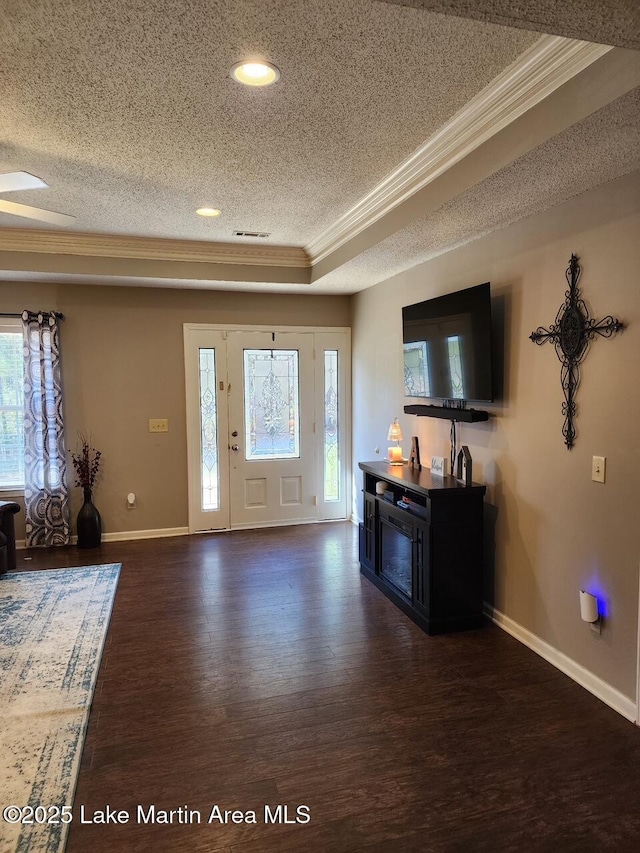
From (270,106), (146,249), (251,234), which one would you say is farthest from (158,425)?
(270,106)

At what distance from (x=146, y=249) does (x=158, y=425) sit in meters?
1.68

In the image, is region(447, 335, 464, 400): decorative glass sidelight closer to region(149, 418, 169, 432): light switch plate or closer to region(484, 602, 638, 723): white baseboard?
region(484, 602, 638, 723): white baseboard

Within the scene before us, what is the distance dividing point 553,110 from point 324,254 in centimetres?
283

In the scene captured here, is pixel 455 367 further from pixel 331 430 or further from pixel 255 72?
pixel 331 430

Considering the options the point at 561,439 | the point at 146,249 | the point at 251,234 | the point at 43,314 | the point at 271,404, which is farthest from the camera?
the point at 271,404

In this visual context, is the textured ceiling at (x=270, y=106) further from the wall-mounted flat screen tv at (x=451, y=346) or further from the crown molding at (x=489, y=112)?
the wall-mounted flat screen tv at (x=451, y=346)

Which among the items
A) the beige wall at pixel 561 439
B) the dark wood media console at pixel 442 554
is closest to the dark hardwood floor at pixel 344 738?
the dark wood media console at pixel 442 554

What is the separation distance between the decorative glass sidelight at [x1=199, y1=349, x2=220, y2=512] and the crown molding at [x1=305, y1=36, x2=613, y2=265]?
8.08ft

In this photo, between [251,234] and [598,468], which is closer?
[598,468]

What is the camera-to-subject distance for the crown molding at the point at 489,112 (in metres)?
1.89

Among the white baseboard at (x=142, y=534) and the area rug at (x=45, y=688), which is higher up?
the white baseboard at (x=142, y=534)

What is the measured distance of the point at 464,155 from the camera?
8.43 ft

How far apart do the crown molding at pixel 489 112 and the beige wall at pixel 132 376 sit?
242 cm

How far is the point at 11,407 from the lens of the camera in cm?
500
